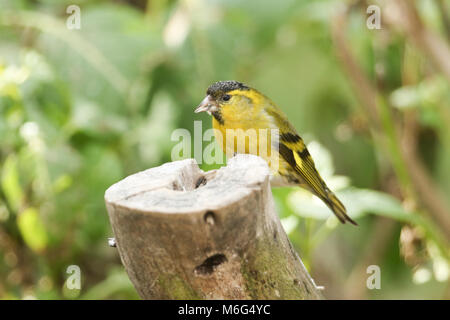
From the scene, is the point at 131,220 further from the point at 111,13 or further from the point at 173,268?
the point at 111,13

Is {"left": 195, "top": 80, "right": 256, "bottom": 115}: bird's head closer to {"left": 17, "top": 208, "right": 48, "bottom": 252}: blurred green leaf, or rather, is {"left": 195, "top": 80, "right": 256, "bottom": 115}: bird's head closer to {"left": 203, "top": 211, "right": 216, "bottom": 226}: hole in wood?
{"left": 17, "top": 208, "right": 48, "bottom": 252}: blurred green leaf

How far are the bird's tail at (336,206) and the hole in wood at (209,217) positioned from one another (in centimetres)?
121

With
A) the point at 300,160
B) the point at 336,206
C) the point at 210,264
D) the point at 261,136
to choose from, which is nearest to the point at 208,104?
the point at 261,136

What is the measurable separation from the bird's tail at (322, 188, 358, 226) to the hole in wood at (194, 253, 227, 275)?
1.13 metres

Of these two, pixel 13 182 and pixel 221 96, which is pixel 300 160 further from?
pixel 13 182

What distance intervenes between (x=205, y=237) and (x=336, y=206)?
124 cm

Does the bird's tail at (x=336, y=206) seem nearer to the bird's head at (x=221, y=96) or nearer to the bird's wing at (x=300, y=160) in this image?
the bird's wing at (x=300, y=160)

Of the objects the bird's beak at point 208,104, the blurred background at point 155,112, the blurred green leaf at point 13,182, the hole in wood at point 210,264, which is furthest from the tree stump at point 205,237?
the blurred green leaf at point 13,182

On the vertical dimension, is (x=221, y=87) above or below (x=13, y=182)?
above

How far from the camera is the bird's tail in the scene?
225 centimetres

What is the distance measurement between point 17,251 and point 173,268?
6.13ft

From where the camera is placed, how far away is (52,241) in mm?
2455

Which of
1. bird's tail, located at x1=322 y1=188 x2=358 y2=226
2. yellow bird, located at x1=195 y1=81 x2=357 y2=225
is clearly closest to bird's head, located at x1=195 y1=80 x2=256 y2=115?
yellow bird, located at x1=195 y1=81 x2=357 y2=225

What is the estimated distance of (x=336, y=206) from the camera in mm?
2271
